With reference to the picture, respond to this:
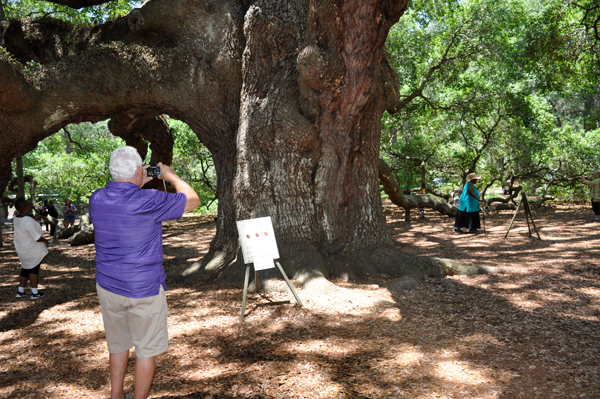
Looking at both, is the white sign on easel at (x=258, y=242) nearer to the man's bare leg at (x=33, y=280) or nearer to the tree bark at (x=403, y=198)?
the man's bare leg at (x=33, y=280)

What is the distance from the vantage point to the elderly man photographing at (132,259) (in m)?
2.59

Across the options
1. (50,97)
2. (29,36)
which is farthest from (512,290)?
(29,36)

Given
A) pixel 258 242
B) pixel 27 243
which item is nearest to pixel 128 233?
pixel 258 242

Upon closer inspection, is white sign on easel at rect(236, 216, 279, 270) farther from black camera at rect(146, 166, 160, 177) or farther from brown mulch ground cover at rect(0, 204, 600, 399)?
black camera at rect(146, 166, 160, 177)

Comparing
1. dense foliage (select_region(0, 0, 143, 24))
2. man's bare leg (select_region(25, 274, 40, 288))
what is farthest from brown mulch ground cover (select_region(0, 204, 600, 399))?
dense foliage (select_region(0, 0, 143, 24))

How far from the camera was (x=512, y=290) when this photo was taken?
5312 millimetres

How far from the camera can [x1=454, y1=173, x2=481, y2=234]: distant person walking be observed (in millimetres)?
10688

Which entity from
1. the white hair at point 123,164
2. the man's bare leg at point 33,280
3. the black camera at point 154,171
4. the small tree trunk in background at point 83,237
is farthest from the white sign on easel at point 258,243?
the small tree trunk in background at point 83,237

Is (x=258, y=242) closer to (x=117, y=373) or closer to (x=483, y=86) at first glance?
(x=117, y=373)

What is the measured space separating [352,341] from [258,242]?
1.72 metres

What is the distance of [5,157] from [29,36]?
2419mm

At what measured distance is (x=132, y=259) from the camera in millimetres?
2605

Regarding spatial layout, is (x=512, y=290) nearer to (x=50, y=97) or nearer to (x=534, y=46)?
(x=50, y=97)

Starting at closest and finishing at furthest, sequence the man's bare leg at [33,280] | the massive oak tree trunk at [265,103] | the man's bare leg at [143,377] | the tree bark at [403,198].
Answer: the man's bare leg at [143,377] < the massive oak tree trunk at [265,103] < the man's bare leg at [33,280] < the tree bark at [403,198]
